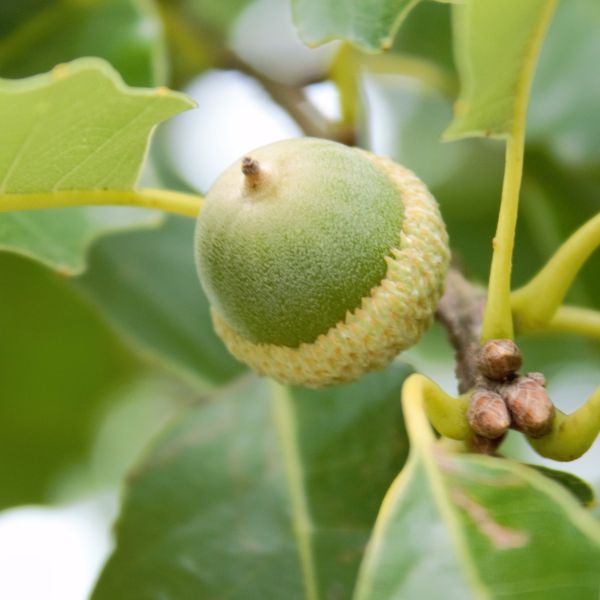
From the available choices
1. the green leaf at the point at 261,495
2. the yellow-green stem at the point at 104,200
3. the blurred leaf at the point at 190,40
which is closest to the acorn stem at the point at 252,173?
the yellow-green stem at the point at 104,200

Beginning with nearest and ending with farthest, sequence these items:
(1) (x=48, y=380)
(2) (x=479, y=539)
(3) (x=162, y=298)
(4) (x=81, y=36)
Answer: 1. (2) (x=479, y=539)
2. (4) (x=81, y=36)
3. (3) (x=162, y=298)
4. (1) (x=48, y=380)

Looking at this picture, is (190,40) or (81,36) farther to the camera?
(190,40)

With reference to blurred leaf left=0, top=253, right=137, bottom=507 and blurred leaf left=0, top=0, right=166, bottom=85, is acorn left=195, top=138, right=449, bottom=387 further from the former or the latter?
blurred leaf left=0, top=253, right=137, bottom=507

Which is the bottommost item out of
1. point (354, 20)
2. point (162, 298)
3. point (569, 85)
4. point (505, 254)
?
point (162, 298)

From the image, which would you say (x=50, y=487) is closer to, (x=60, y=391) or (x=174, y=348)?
(x=60, y=391)

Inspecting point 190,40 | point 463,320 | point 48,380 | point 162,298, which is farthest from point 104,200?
point 48,380

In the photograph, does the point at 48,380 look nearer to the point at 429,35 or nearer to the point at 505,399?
the point at 429,35

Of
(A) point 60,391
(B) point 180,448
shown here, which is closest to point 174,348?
(B) point 180,448
